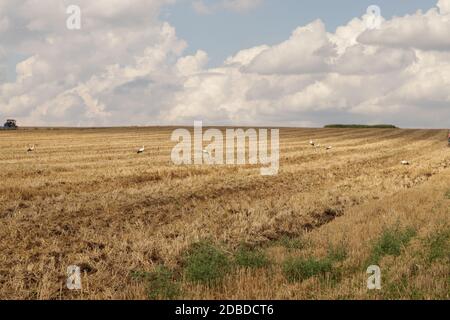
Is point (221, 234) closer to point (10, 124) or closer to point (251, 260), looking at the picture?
point (251, 260)

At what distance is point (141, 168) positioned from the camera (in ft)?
77.0

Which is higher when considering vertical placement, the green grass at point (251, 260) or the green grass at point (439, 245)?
the green grass at point (439, 245)

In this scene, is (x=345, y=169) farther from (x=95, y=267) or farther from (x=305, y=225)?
(x=95, y=267)

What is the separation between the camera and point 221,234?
11070mm

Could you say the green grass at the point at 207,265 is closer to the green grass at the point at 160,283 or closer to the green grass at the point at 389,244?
the green grass at the point at 160,283

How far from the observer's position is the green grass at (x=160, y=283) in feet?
24.1

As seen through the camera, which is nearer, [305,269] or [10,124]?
[305,269]

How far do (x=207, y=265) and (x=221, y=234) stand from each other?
9.33 feet

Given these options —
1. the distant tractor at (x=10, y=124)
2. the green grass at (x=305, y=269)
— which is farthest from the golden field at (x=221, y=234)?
the distant tractor at (x=10, y=124)

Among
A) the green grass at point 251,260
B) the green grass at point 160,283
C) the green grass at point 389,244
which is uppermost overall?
the green grass at point 389,244

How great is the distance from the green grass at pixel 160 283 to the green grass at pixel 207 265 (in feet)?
1.09

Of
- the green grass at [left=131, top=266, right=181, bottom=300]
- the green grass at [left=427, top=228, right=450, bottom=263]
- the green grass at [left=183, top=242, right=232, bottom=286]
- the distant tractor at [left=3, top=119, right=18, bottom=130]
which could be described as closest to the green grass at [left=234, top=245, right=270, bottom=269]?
the green grass at [left=183, top=242, right=232, bottom=286]

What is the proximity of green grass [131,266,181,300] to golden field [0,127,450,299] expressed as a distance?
0.03 meters

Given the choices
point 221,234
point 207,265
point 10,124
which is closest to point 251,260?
point 207,265
